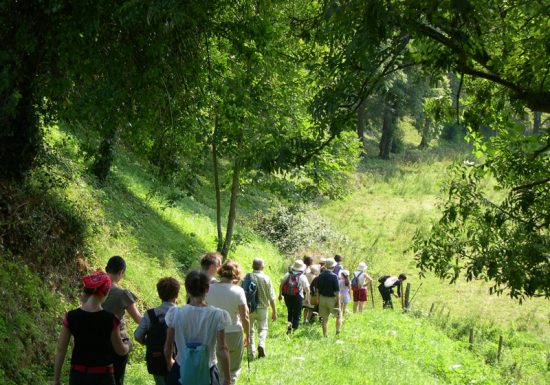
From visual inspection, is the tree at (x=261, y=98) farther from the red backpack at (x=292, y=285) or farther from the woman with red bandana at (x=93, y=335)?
the woman with red bandana at (x=93, y=335)

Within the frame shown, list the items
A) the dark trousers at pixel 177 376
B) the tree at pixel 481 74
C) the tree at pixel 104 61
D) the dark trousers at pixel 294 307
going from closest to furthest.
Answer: the dark trousers at pixel 177 376
the tree at pixel 481 74
the tree at pixel 104 61
the dark trousers at pixel 294 307

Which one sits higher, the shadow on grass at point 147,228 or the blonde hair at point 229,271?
the shadow on grass at point 147,228

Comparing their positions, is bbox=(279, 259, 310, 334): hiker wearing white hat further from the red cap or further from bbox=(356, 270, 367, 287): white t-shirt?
the red cap

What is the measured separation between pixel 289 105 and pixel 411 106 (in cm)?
3539

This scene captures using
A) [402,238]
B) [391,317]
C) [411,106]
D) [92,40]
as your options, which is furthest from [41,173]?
[411,106]

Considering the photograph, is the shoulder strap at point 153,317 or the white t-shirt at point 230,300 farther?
the white t-shirt at point 230,300

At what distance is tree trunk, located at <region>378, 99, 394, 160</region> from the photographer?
51.7m

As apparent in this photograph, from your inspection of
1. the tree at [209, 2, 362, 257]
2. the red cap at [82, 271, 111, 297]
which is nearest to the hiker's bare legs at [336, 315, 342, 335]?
the tree at [209, 2, 362, 257]

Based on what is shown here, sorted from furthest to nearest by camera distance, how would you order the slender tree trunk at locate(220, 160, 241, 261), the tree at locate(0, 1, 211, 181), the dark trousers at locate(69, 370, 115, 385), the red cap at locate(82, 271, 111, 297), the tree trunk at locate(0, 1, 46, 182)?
the slender tree trunk at locate(220, 160, 241, 261) < the tree trunk at locate(0, 1, 46, 182) < the tree at locate(0, 1, 211, 181) < the dark trousers at locate(69, 370, 115, 385) < the red cap at locate(82, 271, 111, 297)

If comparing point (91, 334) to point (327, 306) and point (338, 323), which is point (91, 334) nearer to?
point (327, 306)

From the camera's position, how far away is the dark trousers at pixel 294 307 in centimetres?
1376

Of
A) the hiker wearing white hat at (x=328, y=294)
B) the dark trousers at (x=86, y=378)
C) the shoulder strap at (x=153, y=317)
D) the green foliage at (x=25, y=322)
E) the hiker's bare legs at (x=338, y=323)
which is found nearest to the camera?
the dark trousers at (x=86, y=378)

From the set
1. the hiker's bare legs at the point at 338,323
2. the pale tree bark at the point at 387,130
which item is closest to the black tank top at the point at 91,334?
the hiker's bare legs at the point at 338,323

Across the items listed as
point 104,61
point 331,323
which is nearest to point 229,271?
point 104,61
